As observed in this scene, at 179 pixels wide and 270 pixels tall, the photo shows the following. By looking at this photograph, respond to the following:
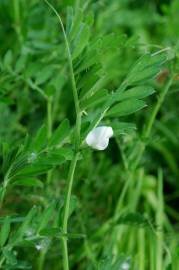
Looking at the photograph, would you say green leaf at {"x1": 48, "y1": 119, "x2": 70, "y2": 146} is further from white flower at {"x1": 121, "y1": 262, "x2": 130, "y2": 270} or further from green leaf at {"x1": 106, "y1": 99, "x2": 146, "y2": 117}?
white flower at {"x1": 121, "y1": 262, "x2": 130, "y2": 270}

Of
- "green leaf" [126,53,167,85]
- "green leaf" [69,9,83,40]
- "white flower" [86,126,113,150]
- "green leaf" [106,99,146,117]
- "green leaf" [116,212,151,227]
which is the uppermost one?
"green leaf" [69,9,83,40]

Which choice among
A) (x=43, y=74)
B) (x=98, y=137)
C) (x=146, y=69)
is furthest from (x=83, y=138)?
(x=43, y=74)

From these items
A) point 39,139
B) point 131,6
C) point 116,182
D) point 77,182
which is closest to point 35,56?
point 77,182

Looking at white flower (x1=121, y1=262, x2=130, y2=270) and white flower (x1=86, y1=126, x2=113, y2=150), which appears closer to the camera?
white flower (x1=86, y1=126, x2=113, y2=150)

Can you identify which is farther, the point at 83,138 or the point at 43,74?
the point at 43,74

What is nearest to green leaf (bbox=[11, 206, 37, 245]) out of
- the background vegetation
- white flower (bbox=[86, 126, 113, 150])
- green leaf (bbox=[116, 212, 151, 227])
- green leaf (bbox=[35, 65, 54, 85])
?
the background vegetation

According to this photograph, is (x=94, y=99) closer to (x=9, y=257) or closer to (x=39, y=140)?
(x=39, y=140)

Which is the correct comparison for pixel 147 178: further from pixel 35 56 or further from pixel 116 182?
pixel 35 56
